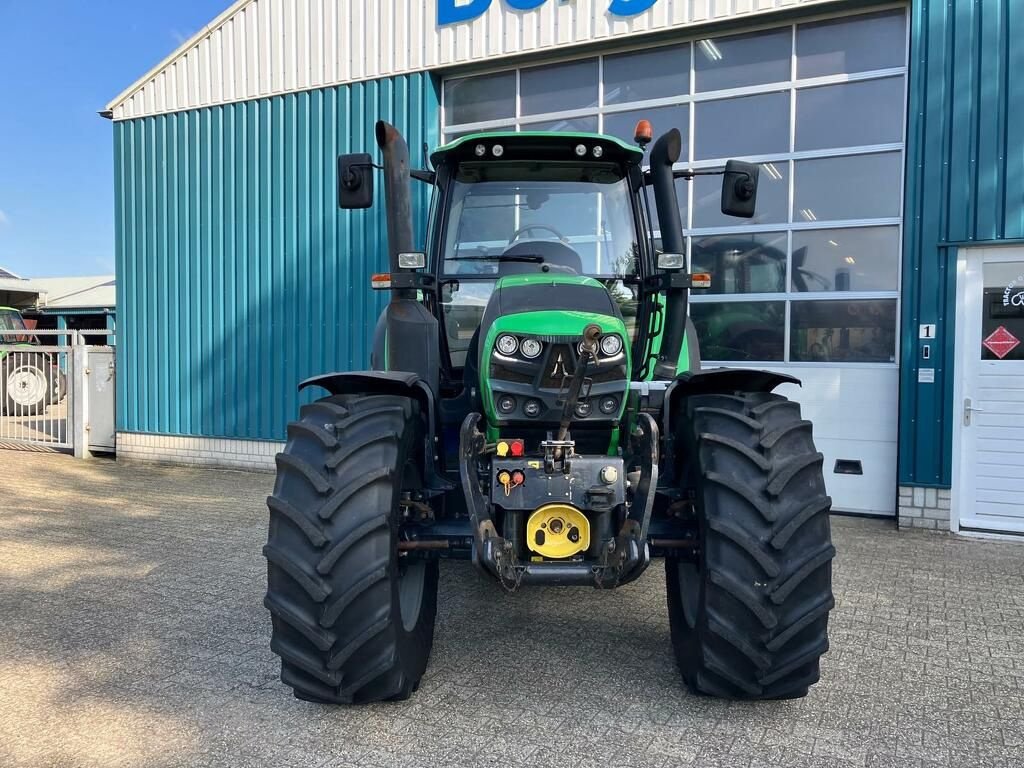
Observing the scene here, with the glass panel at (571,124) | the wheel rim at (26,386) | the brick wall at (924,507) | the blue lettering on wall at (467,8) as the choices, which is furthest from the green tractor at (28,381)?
the brick wall at (924,507)

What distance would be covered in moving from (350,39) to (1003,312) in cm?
746

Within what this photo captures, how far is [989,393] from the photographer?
269 inches

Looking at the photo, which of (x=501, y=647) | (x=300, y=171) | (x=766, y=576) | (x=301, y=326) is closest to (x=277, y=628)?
(x=501, y=647)

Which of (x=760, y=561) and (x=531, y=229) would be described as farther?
(x=531, y=229)

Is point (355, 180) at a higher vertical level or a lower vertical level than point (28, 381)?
higher

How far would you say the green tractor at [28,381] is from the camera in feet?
38.5

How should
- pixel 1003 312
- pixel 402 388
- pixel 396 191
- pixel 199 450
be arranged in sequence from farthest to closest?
pixel 199 450 < pixel 1003 312 < pixel 396 191 < pixel 402 388

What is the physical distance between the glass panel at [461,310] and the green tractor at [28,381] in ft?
30.8

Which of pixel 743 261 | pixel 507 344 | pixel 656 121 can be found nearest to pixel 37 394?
pixel 656 121

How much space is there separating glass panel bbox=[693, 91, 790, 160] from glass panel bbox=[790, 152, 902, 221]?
0.39 metres

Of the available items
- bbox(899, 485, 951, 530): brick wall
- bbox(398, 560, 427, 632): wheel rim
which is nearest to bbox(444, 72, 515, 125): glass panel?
bbox(899, 485, 951, 530): brick wall

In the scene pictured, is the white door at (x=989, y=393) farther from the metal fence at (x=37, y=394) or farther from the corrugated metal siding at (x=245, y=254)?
the metal fence at (x=37, y=394)

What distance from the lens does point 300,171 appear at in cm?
986

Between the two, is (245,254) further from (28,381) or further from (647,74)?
(647,74)
